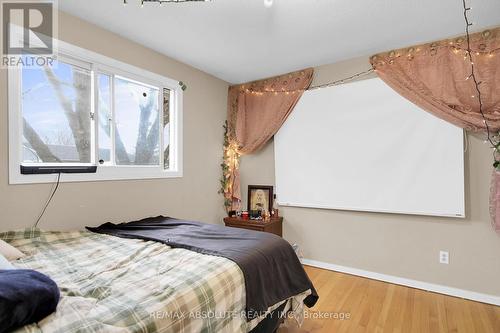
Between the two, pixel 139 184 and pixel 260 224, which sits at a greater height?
pixel 139 184

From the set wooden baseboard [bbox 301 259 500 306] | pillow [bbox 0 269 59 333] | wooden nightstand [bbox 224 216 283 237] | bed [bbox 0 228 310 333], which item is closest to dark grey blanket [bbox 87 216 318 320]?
bed [bbox 0 228 310 333]

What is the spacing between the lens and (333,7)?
1.94m

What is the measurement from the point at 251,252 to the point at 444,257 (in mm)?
2030

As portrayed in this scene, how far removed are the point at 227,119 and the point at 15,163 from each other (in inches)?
94.3

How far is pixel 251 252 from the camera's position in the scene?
1.53 m

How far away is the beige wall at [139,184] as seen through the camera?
1781 millimetres

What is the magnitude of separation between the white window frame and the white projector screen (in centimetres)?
129

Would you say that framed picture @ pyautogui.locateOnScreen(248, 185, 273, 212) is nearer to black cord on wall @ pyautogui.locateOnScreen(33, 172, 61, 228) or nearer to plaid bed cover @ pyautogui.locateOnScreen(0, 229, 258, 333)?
plaid bed cover @ pyautogui.locateOnScreen(0, 229, 258, 333)

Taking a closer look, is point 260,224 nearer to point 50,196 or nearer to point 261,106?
point 261,106

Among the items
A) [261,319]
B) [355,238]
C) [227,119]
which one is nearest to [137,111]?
[227,119]

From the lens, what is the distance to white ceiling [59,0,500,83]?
1925 mm

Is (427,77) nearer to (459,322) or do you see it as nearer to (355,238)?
(355,238)

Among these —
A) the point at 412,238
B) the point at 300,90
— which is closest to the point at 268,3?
the point at 300,90

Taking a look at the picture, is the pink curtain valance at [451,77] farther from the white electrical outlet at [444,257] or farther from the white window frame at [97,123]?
the white window frame at [97,123]
